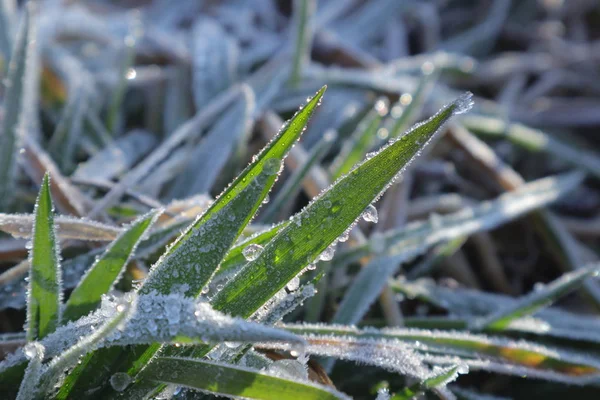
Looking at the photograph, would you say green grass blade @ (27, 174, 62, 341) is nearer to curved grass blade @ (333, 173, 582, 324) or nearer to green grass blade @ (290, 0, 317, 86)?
curved grass blade @ (333, 173, 582, 324)

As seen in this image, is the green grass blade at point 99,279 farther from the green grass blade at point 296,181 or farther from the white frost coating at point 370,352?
the green grass blade at point 296,181

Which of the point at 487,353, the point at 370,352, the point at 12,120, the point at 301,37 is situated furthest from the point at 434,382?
the point at 301,37

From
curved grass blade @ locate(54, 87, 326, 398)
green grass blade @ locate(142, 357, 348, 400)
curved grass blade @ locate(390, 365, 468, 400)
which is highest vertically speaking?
curved grass blade @ locate(54, 87, 326, 398)

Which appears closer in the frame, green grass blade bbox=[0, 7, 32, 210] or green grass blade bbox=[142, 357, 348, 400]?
green grass blade bbox=[142, 357, 348, 400]

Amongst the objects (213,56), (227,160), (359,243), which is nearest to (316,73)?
(213,56)

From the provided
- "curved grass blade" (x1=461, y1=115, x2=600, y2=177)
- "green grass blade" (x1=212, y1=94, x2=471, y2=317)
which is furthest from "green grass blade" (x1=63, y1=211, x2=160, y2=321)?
"curved grass blade" (x1=461, y1=115, x2=600, y2=177)

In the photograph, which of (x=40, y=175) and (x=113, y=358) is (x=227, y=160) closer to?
(x=40, y=175)

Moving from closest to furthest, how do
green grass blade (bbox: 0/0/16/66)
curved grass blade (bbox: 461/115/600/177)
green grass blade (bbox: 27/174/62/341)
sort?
green grass blade (bbox: 27/174/62/341) < green grass blade (bbox: 0/0/16/66) < curved grass blade (bbox: 461/115/600/177)
